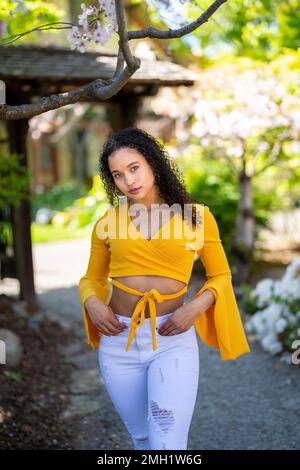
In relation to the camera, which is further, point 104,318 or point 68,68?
point 68,68

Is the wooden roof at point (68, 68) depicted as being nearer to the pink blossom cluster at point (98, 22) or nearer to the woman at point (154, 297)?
the pink blossom cluster at point (98, 22)

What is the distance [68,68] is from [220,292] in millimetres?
3945

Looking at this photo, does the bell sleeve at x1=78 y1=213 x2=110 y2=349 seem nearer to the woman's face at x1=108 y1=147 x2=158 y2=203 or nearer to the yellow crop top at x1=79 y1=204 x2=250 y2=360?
the yellow crop top at x1=79 y1=204 x2=250 y2=360

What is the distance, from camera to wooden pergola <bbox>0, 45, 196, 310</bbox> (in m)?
5.49

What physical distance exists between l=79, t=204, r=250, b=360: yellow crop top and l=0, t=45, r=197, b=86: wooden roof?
3020 millimetres

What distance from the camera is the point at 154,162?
2445mm

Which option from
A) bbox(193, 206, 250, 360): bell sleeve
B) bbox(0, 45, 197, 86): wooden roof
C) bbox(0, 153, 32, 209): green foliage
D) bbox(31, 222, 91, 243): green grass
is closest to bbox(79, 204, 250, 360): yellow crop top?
bbox(193, 206, 250, 360): bell sleeve

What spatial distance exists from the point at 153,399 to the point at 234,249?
5.29 meters

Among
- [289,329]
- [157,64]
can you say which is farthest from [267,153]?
[289,329]

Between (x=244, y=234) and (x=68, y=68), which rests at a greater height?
(x=68, y=68)

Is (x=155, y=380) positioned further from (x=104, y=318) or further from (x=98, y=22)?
(x=98, y=22)

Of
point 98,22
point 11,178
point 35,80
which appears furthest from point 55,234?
point 98,22

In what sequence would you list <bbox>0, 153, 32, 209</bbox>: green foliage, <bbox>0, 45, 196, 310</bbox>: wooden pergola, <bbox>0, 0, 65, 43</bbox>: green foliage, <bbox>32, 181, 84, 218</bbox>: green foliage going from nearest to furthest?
1. <bbox>0, 0, 65, 43</bbox>: green foliage
2. <bbox>0, 153, 32, 209</bbox>: green foliage
3. <bbox>0, 45, 196, 310</bbox>: wooden pergola
4. <bbox>32, 181, 84, 218</bbox>: green foliage

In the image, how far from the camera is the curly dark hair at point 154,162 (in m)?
2.42
